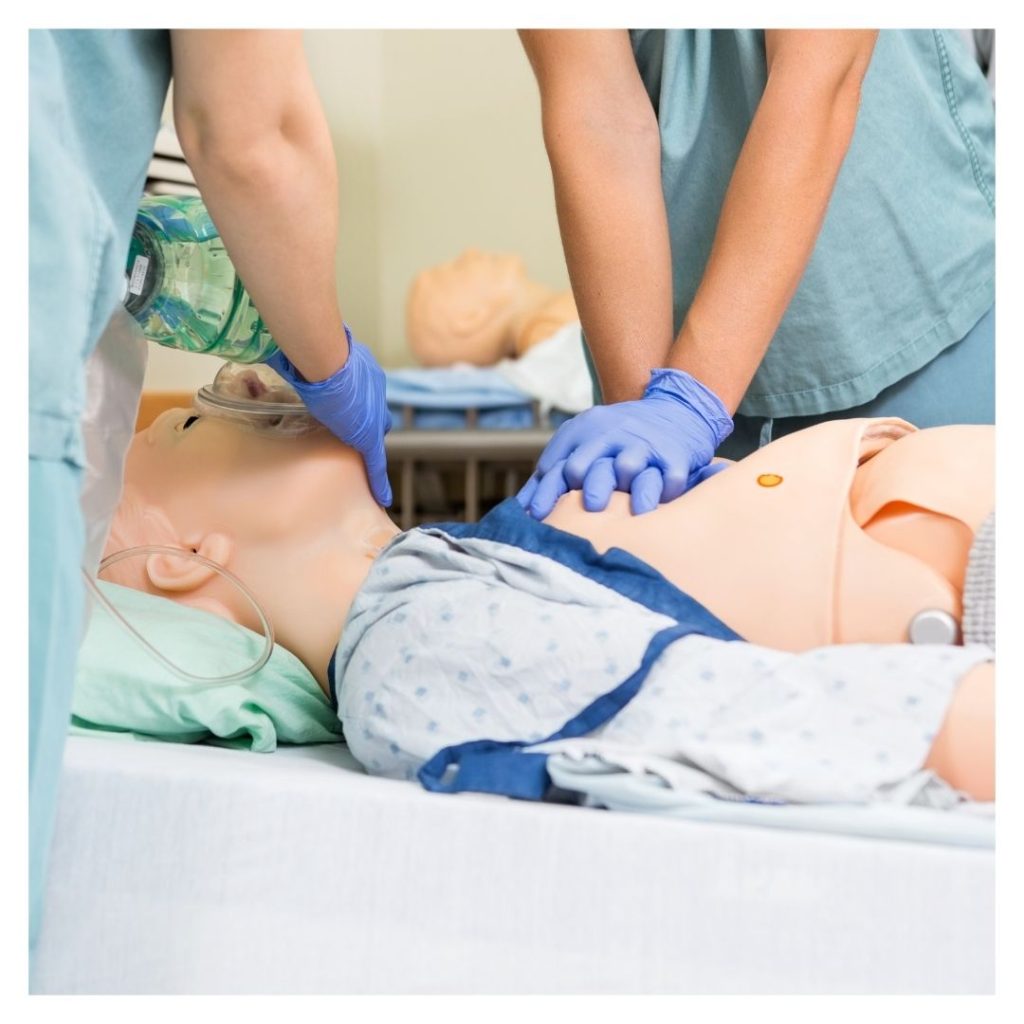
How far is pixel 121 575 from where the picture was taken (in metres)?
1.20

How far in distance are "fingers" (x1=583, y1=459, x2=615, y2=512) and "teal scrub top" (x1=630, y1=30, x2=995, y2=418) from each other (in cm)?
46

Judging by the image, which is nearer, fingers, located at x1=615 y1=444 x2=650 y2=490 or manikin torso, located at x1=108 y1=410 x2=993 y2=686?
manikin torso, located at x1=108 y1=410 x2=993 y2=686

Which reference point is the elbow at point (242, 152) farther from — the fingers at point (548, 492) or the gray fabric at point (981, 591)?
the gray fabric at point (981, 591)

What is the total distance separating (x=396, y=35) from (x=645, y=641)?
3.74m

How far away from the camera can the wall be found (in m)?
3.97

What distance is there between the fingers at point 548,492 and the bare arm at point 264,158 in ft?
0.81

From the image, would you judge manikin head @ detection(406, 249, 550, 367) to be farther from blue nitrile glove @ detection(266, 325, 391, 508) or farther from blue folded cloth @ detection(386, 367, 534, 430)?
blue nitrile glove @ detection(266, 325, 391, 508)

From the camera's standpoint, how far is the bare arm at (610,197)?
133 centimetres

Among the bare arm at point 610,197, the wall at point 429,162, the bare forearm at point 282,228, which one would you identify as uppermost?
the wall at point 429,162

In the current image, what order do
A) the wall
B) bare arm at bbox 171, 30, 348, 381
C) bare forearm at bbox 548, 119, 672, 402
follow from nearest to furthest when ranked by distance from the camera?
1. bare arm at bbox 171, 30, 348, 381
2. bare forearm at bbox 548, 119, 672, 402
3. the wall

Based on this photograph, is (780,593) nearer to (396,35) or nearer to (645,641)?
(645,641)

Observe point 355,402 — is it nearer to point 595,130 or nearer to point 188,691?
point 188,691

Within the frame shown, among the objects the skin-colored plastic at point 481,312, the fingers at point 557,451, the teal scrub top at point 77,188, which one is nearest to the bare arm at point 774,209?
the fingers at point 557,451

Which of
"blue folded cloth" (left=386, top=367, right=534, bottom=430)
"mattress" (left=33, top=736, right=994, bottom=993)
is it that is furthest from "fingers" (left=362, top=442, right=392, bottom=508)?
"blue folded cloth" (left=386, top=367, right=534, bottom=430)
